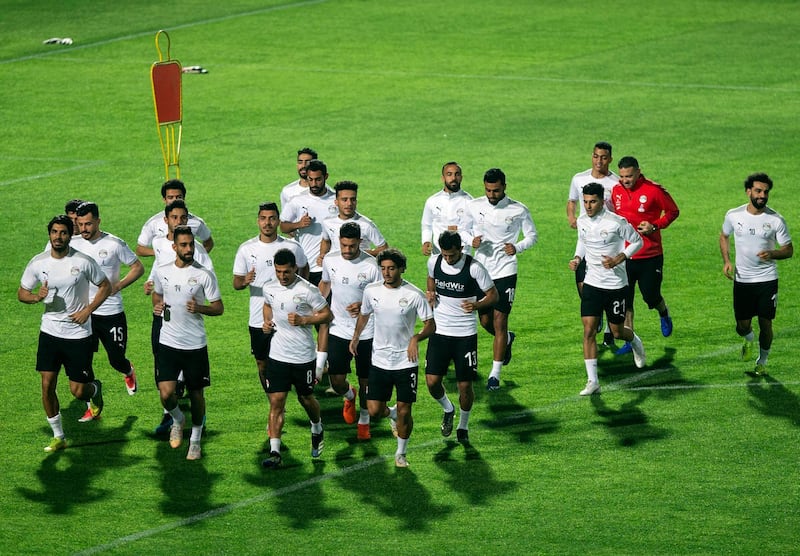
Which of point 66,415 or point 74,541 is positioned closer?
point 74,541

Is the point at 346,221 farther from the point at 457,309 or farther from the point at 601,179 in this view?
the point at 601,179

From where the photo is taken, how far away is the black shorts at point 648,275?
16.4 metres

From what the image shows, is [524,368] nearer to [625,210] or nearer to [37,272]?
[625,210]

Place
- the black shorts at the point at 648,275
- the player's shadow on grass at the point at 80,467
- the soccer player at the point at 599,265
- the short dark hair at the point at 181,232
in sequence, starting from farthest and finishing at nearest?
the black shorts at the point at 648,275 → the soccer player at the point at 599,265 → the short dark hair at the point at 181,232 → the player's shadow on grass at the point at 80,467

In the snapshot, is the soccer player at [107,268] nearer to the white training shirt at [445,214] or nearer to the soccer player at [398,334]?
the soccer player at [398,334]

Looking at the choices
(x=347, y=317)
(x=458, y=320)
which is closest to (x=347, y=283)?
(x=347, y=317)

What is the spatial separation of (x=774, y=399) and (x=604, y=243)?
8.11 ft

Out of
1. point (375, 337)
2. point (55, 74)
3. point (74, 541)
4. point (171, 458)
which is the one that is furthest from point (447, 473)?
point (55, 74)

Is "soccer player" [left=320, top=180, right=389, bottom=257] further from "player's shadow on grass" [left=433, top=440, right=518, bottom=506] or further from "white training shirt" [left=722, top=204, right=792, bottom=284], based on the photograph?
"white training shirt" [left=722, top=204, right=792, bottom=284]

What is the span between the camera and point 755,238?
15016 mm

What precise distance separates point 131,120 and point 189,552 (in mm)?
19839

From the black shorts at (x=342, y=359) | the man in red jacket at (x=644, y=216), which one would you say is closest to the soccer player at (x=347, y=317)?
the black shorts at (x=342, y=359)

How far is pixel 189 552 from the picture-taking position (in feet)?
36.5

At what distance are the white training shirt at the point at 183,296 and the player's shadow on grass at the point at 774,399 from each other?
585 cm
